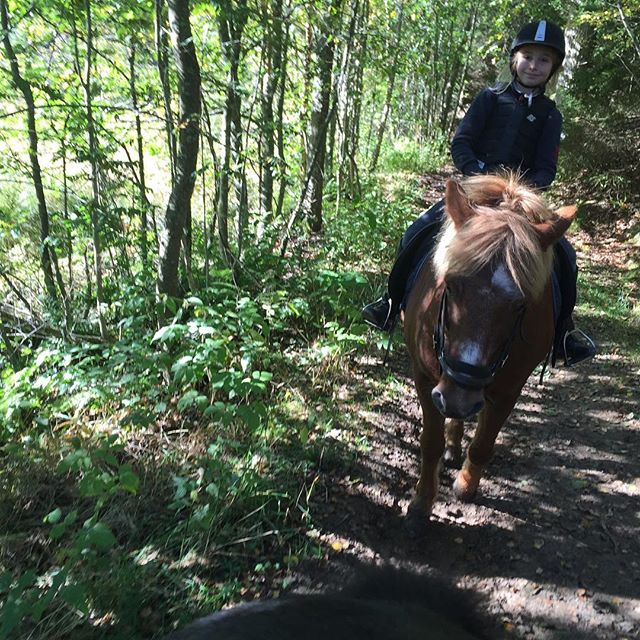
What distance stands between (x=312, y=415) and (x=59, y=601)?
7.41ft

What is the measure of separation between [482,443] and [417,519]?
0.68m

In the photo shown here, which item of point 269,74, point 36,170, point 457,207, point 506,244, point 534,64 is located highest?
point 269,74

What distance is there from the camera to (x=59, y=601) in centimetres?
228

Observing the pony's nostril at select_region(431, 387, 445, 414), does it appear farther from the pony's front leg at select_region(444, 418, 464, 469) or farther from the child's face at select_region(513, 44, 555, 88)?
the child's face at select_region(513, 44, 555, 88)

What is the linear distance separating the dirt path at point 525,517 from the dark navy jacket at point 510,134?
2.26 meters

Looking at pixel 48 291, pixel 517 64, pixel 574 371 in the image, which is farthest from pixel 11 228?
pixel 574 371

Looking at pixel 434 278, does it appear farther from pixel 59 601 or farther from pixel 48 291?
pixel 48 291

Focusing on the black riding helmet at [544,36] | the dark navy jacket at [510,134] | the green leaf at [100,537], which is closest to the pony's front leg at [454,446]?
the dark navy jacket at [510,134]

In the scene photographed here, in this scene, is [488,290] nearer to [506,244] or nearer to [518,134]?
[506,244]

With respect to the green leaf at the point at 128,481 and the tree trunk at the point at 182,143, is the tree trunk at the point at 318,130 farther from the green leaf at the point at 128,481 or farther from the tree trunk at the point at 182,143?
the green leaf at the point at 128,481

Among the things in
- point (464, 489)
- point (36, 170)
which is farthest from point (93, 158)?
point (464, 489)

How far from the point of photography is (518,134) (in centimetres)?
382

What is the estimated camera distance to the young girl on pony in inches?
141

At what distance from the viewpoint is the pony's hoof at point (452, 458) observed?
12.9 feet
